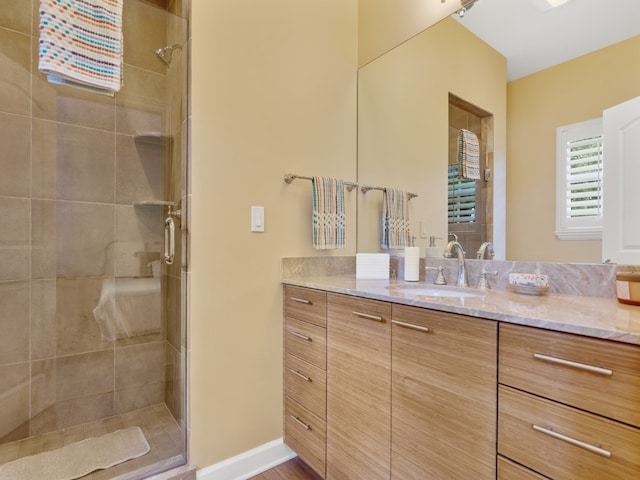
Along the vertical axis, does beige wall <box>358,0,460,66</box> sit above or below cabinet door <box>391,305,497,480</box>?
above

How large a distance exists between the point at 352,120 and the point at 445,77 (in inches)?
22.4

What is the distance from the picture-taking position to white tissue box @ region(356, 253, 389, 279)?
1.77 metres

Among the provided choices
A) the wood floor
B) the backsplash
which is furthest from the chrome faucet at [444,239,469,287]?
the wood floor

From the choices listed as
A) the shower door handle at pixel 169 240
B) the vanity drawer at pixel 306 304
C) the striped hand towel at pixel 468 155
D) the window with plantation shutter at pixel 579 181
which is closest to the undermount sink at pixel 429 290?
the vanity drawer at pixel 306 304

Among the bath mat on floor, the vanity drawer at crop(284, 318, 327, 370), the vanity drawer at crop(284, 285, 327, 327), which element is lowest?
the bath mat on floor

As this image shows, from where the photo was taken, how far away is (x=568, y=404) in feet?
2.40

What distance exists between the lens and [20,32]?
5.60 ft

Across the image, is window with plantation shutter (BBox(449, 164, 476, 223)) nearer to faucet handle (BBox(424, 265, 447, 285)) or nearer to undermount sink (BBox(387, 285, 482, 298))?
faucet handle (BBox(424, 265, 447, 285))

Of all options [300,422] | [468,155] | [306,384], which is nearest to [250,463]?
[300,422]

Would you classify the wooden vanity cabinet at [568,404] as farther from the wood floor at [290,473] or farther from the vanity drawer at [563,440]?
the wood floor at [290,473]

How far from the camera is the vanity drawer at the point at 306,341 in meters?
1.43

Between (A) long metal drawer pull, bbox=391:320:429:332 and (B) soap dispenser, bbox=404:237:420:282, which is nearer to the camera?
(A) long metal drawer pull, bbox=391:320:429:332

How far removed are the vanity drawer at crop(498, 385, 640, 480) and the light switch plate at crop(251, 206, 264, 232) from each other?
46.3 inches

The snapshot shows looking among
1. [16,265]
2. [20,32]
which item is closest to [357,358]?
[16,265]
